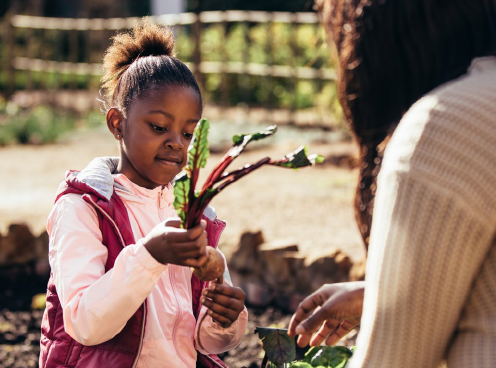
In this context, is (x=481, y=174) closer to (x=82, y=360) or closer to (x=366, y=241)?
(x=82, y=360)

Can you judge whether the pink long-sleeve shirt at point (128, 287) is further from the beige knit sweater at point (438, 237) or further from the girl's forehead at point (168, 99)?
the beige knit sweater at point (438, 237)

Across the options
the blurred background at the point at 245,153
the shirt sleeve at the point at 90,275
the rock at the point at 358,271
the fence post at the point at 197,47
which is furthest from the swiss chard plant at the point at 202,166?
the fence post at the point at 197,47

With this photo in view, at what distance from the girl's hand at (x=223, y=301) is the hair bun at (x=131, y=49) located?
73 centimetres

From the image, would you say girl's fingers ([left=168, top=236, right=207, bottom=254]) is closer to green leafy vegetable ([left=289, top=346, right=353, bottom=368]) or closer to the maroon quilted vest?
the maroon quilted vest

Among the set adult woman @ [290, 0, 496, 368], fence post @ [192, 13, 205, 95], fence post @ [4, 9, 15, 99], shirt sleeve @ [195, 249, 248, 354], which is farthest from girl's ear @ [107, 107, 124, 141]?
fence post @ [4, 9, 15, 99]

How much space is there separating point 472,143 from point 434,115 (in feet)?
0.24

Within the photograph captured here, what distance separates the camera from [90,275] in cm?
190

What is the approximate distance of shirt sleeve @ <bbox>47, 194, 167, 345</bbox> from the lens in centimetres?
175

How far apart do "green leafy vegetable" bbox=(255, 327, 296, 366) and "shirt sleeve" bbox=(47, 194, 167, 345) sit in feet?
1.59

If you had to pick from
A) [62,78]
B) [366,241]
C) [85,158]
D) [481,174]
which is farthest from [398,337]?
[62,78]

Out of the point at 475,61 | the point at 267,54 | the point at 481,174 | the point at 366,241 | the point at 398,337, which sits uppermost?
the point at 475,61

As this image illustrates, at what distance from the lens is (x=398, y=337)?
4.24 ft

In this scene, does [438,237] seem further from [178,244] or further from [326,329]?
[326,329]

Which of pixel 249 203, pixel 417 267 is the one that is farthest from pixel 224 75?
pixel 417 267
